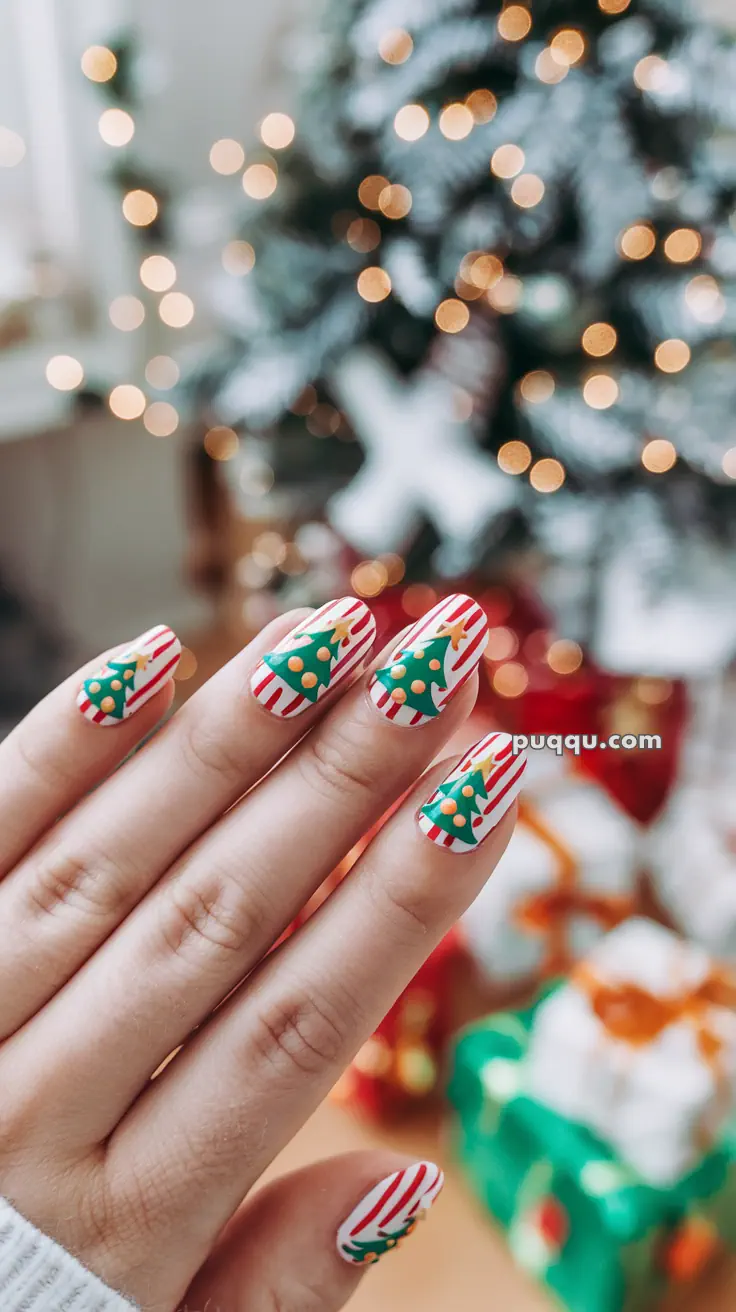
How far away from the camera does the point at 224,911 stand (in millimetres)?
421

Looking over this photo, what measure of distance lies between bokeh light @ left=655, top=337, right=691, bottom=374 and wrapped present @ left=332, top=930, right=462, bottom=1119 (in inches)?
27.2

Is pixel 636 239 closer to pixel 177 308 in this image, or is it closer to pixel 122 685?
pixel 177 308

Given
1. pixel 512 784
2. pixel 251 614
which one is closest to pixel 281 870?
pixel 512 784

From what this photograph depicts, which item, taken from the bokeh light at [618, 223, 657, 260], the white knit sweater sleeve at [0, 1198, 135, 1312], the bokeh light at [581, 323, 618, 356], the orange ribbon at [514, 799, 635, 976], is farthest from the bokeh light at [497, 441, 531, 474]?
the white knit sweater sleeve at [0, 1198, 135, 1312]

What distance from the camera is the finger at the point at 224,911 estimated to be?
0.41 m

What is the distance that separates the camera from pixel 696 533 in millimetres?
1166

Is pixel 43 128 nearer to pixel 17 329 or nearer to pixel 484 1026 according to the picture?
pixel 17 329

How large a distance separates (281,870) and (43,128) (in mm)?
1472

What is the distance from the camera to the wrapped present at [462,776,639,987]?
90 centimetres

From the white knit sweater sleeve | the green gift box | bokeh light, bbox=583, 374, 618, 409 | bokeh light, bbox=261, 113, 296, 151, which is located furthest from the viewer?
bokeh light, bbox=261, 113, 296, 151

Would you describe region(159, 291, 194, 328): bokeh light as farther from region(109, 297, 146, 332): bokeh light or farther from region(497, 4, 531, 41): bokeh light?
region(497, 4, 531, 41): bokeh light

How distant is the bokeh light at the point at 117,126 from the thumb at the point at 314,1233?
1.27 m

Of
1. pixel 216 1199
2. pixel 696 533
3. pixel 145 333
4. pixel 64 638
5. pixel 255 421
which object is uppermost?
pixel 145 333

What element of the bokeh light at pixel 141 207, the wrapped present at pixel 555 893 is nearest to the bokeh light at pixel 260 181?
the bokeh light at pixel 141 207
